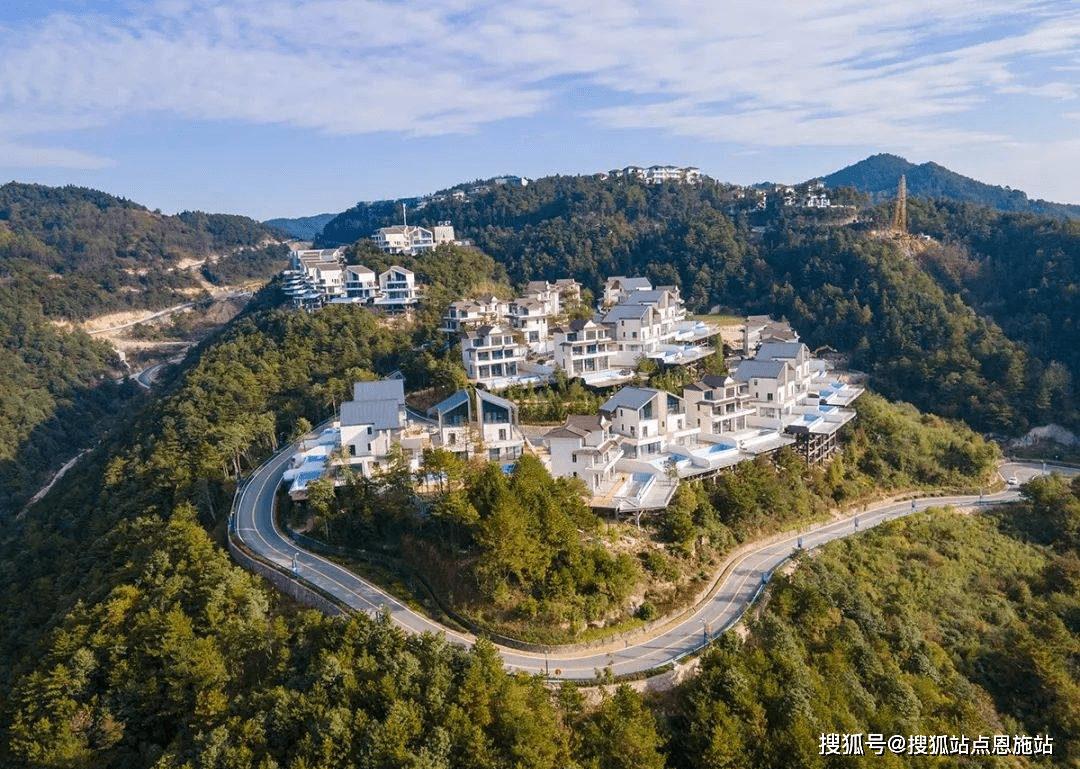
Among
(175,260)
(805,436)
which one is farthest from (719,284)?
(175,260)

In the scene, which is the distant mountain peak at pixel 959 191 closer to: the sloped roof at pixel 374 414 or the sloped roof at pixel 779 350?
the sloped roof at pixel 779 350

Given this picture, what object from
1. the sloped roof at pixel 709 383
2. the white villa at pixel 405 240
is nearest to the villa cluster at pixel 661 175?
the white villa at pixel 405 240

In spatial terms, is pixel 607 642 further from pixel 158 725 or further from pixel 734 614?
pixel 158 725

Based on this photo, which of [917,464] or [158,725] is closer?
[158,725]

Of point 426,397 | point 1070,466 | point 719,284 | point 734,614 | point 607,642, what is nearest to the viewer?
point 607,642

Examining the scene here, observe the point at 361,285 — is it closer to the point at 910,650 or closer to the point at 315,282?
the point at 315,282

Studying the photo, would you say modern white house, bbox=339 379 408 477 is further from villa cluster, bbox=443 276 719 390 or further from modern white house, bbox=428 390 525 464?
villa cluster, bbox=443 276 719 390
